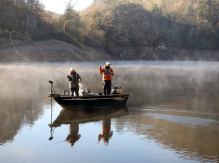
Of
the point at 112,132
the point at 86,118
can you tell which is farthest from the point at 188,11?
the point at 112,132

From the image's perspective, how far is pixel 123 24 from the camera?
90.6 metres

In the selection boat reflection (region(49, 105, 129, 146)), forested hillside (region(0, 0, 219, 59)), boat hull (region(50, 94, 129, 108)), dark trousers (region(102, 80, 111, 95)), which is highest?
forested hillside (region(0, 0, 219, 59))

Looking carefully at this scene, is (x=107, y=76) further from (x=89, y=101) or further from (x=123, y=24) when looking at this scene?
(x=123, y=24)

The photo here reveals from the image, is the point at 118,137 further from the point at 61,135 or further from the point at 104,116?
the point at 104,116

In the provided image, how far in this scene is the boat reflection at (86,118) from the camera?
928cm

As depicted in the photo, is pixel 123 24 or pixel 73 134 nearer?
pixel 73 134

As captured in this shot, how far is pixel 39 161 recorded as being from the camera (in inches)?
285

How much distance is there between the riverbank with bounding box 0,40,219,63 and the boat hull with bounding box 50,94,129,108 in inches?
86.8

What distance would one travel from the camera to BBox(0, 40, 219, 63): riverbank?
45375 millimetres

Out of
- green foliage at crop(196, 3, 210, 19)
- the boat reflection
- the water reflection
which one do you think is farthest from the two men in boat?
green foliage at crop(196, 3, 210, 19)

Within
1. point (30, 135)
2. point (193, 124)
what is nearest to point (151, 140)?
point (193, 124)

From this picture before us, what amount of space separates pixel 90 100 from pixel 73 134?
3396mm

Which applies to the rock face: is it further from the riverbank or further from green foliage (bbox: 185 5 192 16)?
green foliage (bbox: 185 5 192 16)

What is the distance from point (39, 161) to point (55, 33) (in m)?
59.2
